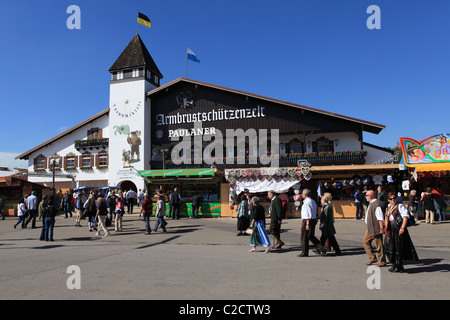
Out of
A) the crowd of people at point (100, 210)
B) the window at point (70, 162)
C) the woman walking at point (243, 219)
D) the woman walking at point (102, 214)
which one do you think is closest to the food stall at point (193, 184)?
the crowd of people at point (100, 210)

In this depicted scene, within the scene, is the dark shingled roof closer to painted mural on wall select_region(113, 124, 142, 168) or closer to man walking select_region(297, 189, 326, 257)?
painted mural on wall select_region(113, 124, 142, 168)

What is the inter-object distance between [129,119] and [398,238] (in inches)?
1210

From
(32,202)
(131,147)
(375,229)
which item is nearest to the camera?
(375,229)

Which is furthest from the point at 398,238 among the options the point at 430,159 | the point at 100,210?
the point at 430,159

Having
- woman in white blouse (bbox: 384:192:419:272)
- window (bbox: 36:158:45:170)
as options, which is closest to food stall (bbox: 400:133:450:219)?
woman in white blouse (bbox: 384:192:419:272)

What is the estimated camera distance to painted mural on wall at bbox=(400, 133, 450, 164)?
59.2 ft

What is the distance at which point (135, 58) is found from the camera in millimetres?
34750

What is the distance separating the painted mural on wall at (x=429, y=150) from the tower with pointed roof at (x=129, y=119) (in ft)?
76.5

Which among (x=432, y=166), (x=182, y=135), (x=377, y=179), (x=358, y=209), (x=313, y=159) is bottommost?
(x=358, y=209)

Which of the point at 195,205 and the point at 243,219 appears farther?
the point at 195,205
